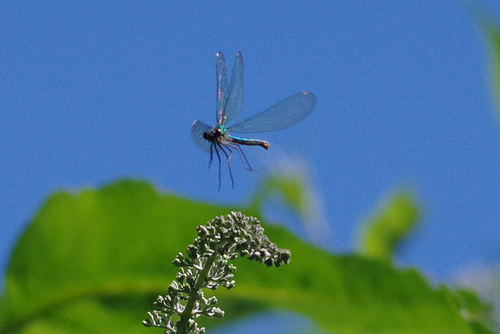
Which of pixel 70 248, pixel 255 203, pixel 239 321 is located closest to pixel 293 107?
pixel 239 321

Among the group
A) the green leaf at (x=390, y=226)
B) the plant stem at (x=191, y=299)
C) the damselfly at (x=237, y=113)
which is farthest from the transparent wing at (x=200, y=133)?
the green leaf at (x=390, y=226)

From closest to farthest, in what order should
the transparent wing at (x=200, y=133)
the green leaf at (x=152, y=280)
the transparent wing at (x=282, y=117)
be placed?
1. the transparent wing at (x=200, y=133)
2. the transparent wing at (x=282, y=117)
3. the green leaf at (x=152, y=280)

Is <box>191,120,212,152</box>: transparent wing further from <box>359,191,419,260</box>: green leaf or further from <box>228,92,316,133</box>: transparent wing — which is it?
<box>359,191,419,260</box>: green leaf

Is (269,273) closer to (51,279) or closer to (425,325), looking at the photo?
(425,325)

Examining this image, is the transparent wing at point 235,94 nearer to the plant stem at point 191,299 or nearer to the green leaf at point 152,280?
the green leaf at point 152,280

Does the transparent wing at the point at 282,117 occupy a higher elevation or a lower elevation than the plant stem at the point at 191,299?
higher

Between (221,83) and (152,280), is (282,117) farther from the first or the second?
(152,280)
